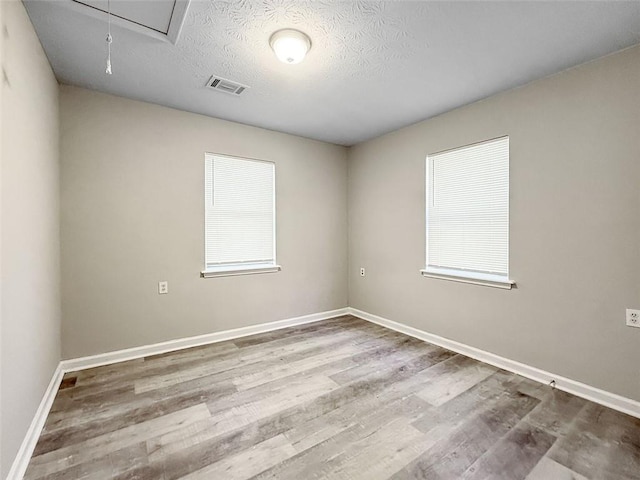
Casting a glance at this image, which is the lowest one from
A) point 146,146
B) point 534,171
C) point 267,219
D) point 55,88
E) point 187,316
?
point 187,316

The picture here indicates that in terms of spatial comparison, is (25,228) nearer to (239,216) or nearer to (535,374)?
(239,216)

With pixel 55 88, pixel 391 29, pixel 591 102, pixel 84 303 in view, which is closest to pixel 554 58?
pixel 591 102

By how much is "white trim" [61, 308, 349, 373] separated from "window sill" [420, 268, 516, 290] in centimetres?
165

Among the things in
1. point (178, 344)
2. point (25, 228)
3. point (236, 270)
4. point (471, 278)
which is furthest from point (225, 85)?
point (471, 278)

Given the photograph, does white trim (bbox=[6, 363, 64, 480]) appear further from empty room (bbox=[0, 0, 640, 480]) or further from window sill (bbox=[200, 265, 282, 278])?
window sill (bbox=[200, 265, 282, 278])

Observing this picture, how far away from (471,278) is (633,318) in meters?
1.12

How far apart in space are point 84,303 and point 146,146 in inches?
61.7

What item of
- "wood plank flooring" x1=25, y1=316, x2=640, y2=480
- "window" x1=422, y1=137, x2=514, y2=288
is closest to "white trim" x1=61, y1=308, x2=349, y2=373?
"wood plank flooring" x1=25, y1=316, x2=640, y2=480

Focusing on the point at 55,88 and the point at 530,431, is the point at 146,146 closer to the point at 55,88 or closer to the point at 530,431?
the point at 55,88

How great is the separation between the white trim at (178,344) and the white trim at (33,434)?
27 cm

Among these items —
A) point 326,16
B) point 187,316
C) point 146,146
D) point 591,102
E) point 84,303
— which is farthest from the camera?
point 187,316

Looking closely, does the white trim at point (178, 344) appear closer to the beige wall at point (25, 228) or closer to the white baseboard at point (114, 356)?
the white baseboard at point (114, 356)

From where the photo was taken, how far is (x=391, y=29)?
185 cm

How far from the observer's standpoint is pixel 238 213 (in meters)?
3.51
